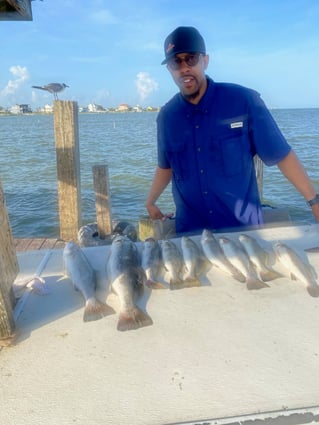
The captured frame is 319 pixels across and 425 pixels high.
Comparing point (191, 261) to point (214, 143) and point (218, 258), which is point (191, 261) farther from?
point (214, 143)

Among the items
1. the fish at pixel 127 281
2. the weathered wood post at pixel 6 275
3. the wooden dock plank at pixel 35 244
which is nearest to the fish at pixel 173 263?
the fish at pixel 127 281

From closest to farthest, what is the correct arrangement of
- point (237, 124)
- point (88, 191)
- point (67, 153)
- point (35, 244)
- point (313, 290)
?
point (313, 290) < point (237, 124) < point (67, 153) < point (35, 244) < point (88, 191)

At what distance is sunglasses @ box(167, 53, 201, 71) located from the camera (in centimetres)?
321

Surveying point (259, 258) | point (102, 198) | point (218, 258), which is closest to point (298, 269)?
point (259, 258)

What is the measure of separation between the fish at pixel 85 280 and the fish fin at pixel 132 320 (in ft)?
0.35

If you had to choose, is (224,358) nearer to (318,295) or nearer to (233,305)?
(233,305)

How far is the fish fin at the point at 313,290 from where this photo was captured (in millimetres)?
2090

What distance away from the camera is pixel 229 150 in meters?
3.35

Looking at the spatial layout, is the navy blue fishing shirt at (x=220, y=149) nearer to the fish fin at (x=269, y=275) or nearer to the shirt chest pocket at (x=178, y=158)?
the shirt chest pocket at (x=178, y=158)

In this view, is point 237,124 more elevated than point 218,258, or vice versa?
point 237,124

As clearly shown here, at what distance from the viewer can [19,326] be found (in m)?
1.92

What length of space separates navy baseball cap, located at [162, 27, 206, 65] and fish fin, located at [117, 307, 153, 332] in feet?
7.33

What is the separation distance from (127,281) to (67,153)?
3.83 metres

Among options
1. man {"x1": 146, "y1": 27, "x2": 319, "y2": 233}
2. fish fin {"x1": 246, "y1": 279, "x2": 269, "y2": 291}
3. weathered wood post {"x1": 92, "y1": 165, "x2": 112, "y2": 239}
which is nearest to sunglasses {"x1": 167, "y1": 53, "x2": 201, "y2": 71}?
man {"x1": 146, "y1": 27, "x2": 319, "y2": 233}
